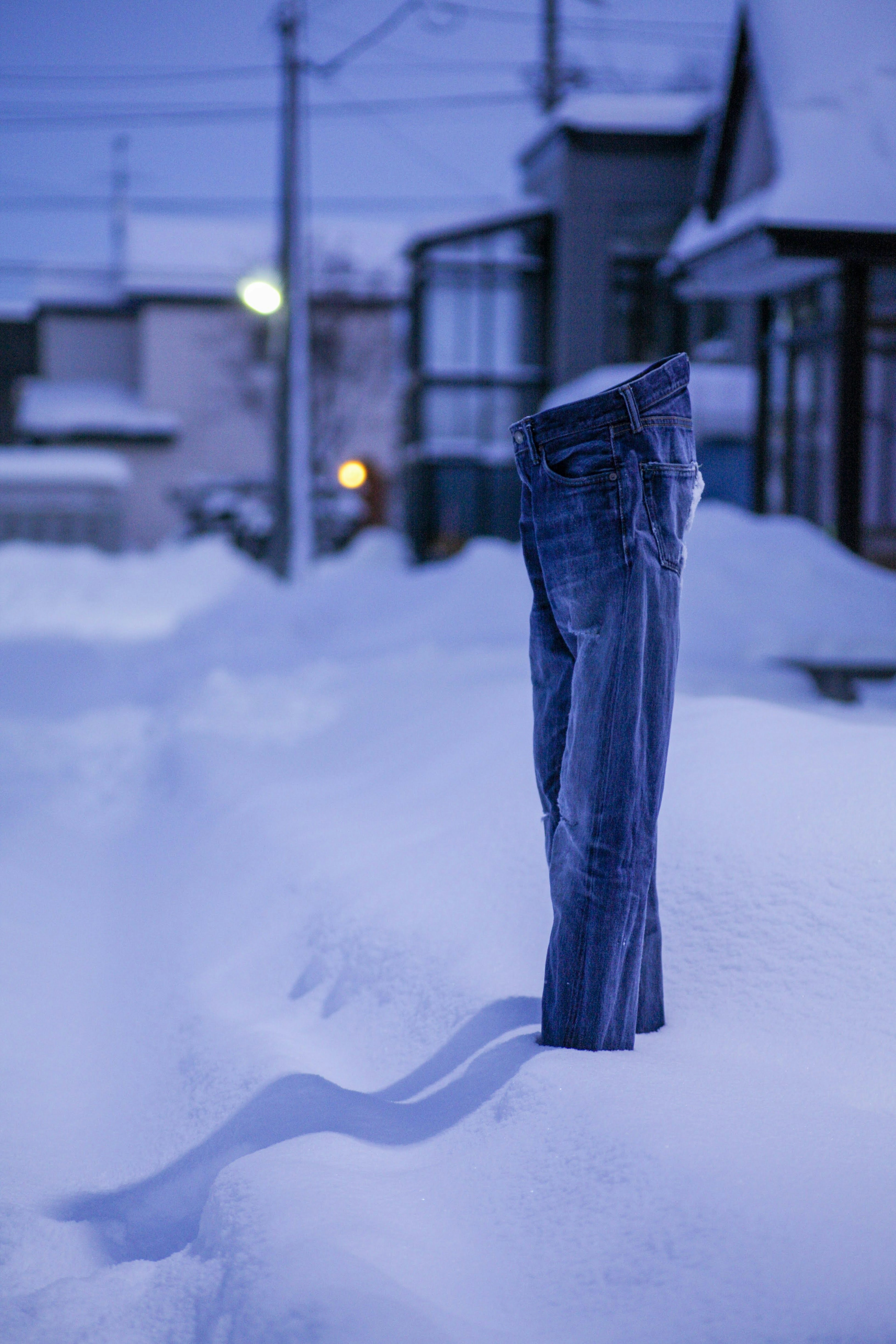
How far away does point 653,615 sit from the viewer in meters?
2.44

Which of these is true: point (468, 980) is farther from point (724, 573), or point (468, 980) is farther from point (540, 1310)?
point (724, 573)

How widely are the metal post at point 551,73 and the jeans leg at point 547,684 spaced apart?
25.6 m

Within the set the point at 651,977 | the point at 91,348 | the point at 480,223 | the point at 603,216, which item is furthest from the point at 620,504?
the point at 91,348

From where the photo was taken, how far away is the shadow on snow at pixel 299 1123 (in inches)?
94.1

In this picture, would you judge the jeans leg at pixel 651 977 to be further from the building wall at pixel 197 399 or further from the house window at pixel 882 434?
the building wall at pixel 197 399

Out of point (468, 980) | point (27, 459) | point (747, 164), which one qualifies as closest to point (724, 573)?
point (747, 164)

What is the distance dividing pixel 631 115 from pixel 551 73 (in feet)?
16.9

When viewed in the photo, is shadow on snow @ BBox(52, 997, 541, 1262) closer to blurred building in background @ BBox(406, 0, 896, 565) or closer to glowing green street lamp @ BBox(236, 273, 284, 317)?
blurred building in background @ BBox(406, 0, 896, 565)

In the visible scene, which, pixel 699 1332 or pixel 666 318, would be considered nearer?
pixel 699 1332

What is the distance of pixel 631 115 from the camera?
2166 centimetres

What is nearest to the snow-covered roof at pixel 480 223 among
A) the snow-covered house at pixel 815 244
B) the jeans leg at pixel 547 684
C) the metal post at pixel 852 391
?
the snow-covered house at pixel 815 244

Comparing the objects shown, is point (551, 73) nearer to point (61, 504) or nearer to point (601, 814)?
point (61, 504)

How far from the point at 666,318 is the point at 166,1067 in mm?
20835

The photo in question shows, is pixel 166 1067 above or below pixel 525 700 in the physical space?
below
